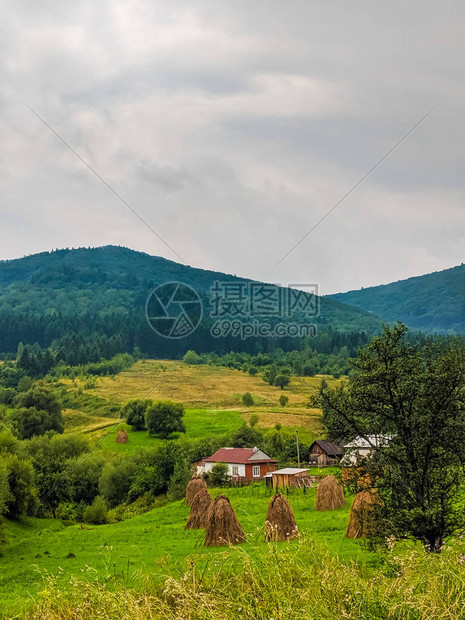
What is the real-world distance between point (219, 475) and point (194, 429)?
26.5m

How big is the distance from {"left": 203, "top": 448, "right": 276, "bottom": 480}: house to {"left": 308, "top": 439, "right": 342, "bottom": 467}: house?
6.47m

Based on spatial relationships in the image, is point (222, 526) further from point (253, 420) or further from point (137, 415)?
point (137, 415)

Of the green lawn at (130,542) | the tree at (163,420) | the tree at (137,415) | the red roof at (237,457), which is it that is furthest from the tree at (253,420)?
the green lawn at (130,542)

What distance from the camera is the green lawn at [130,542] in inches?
967

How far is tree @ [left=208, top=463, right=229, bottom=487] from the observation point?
179 ft

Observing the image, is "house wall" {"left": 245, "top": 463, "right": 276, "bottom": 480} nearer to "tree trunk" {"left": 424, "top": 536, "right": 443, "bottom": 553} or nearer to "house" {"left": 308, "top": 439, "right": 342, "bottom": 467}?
"house" {"left": 308, "top": 439, "right": 342, "bottom": 467}

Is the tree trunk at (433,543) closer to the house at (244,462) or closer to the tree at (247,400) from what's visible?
the house at (244,462)

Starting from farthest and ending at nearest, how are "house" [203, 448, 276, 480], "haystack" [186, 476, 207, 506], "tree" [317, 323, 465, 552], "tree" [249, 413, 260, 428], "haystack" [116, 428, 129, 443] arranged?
"tree" [249, 413, 260, 428] < "haystack" [116, 428, 129, 443] < "house" [203, 448, 276, 480] < "haystack" [186, 476, 207, 506] < "tree" [317, 323, 465, 552]

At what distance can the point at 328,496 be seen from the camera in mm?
38406

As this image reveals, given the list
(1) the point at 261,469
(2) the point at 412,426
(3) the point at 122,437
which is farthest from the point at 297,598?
Answer: (3) the point at 122,437

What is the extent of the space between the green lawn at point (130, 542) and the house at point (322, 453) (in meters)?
14.7

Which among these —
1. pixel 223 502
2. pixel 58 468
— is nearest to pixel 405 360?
pixel 223 502

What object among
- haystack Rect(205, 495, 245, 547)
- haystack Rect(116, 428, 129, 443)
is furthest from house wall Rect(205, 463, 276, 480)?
haystack Rect(205, 495, 245, 547)

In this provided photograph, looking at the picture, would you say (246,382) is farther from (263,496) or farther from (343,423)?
(343,423)
